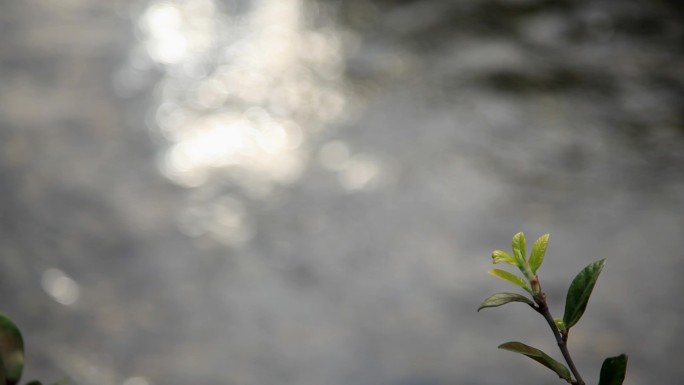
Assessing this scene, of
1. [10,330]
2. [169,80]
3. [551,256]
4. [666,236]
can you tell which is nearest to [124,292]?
[169,80]

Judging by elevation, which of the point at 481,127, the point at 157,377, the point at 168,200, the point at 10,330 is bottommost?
the point at 10,330

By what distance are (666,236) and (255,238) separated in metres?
1.37

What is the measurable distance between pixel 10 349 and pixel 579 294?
0.36 metres

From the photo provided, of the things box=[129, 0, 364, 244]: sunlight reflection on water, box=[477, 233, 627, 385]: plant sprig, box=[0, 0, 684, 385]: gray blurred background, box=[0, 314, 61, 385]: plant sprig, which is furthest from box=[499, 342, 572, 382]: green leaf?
box=[129, 0, 364, 244]: sunlight reflection on water

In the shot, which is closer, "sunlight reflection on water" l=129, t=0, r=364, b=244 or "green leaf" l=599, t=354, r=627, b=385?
"green leaf" l=599, t=354, r=627, b=385

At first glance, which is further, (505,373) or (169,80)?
(169,80)

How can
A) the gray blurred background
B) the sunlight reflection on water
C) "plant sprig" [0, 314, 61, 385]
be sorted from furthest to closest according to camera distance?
the sunlight reflection on water → the gray blurred background → "plant sprig" [0, 314, 61, 385]

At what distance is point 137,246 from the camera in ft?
8.68

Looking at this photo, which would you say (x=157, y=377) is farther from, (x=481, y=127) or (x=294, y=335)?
(x=481, y=127)

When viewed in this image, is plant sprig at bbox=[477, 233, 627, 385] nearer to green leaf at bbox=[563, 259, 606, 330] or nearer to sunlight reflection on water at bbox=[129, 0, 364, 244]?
green leaf at bbox=[563, 259, 606, 330]

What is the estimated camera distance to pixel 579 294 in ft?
1.76

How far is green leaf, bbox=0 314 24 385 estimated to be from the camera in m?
0.47

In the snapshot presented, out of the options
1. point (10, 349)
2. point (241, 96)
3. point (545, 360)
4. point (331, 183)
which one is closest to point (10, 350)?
point (10, 349)

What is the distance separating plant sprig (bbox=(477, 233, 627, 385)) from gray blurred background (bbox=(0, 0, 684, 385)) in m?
1.70
